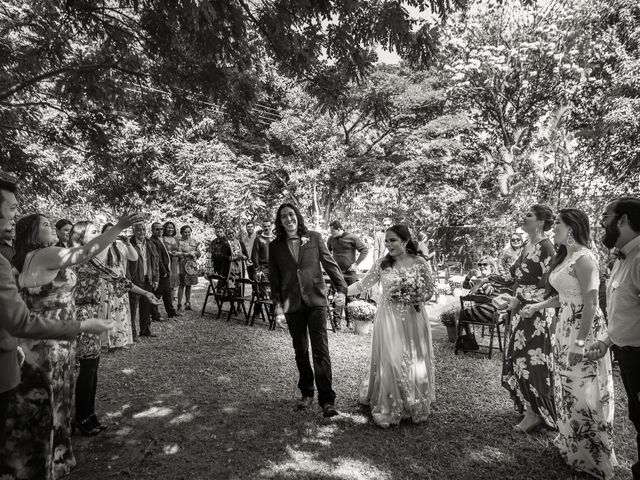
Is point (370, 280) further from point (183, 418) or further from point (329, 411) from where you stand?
point (183, 418)

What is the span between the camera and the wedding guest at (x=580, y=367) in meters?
3.23

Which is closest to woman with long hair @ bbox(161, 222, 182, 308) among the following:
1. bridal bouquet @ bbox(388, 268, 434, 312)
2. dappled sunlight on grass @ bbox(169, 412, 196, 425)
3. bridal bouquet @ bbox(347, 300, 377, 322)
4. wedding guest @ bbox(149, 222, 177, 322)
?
wedding guest @ bbox(149, 222, 177, 322)

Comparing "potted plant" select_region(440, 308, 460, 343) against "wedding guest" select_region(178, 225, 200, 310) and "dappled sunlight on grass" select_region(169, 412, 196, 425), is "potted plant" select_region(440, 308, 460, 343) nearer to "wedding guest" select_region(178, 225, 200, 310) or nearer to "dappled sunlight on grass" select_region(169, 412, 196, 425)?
"dappled sunlight on grass" select_region(169, 412, 196, 425)

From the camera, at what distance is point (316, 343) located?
4426 mm

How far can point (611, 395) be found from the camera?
10.9 ft

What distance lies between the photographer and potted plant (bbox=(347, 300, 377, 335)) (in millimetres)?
7890

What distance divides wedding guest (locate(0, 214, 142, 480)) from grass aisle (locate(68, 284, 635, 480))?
559 millimetres

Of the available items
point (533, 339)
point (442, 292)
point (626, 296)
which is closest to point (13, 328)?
point (626, 296)

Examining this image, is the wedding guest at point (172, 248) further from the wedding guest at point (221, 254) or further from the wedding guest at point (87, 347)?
the wedding guest at point (87, 347)

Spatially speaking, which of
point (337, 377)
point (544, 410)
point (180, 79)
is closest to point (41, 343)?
point (180, 79)

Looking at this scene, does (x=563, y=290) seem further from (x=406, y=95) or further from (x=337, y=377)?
(x=406, y=95)

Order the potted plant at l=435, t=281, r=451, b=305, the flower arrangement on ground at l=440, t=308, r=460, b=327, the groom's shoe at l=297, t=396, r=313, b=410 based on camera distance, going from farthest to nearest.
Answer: the potted plant at l=435, t=281, r=451, b=305 → the flower arrangement on ground at l=440, t=308, r=460, b=327 → the groom's shoe at l=297, t=396, r=313, b=410

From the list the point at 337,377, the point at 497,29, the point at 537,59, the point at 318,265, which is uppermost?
the point at 497,29

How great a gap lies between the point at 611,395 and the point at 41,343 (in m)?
4.21
